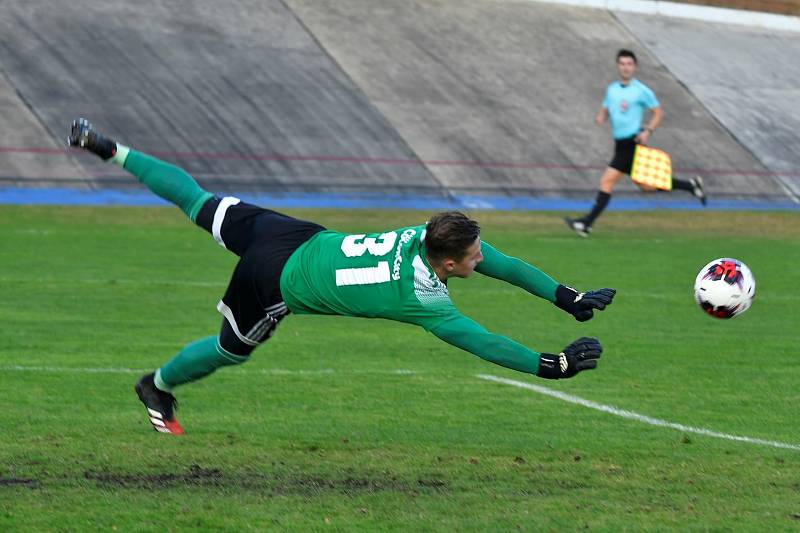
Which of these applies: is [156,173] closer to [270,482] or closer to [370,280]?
[370,280]

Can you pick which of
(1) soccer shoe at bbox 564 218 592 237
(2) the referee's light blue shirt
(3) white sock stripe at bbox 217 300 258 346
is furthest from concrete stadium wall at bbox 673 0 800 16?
(3) white sock stripe at bbox 217 300 258 346

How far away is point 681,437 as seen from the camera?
8969 mm

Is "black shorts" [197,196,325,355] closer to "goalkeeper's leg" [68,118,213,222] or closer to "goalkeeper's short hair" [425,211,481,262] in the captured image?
"goalkeeper's leg" [68,118,213,222]

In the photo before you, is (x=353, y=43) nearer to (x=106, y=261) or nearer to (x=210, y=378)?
(x=106, y=261)

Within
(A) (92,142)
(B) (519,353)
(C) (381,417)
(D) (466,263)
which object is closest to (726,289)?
(C) (381,417)

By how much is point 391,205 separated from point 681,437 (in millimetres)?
16979

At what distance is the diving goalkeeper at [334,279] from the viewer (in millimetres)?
7457

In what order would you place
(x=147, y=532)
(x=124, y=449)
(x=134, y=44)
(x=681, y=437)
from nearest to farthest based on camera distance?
(x=147, y=532)
(x=124, y=449)
(x=681, y=437)
(x=134, y=44)

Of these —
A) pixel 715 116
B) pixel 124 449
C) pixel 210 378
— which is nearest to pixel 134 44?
pixel 715 116

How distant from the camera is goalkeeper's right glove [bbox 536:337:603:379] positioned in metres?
7.42

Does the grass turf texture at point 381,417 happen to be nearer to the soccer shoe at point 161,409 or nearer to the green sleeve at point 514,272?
the soccer shoe at point 161,409

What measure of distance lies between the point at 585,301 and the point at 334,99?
23.1m

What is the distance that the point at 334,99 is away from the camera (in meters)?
30.8

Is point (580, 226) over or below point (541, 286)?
below
